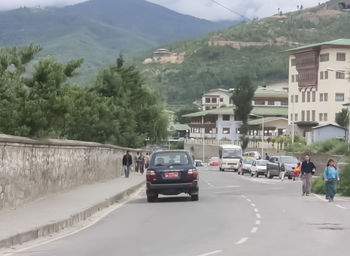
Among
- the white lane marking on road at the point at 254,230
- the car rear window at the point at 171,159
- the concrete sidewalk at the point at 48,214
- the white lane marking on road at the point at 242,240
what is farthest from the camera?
the car rear window at the point at 171,159

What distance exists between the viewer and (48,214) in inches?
861

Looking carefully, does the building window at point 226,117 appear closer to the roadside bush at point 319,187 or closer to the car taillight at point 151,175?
the roadside bush at point 319,187

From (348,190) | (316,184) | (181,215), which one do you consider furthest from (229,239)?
(316,184)

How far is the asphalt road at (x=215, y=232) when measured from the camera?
594 inches

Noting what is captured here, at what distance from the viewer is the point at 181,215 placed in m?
24.0

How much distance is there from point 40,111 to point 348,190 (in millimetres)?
13892

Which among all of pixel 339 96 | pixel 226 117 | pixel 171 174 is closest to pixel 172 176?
pixel 171 174

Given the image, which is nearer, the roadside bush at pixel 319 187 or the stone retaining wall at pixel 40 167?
the stone retaining wall at pixel 40 167

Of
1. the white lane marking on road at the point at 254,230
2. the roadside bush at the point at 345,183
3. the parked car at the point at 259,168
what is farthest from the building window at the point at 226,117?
the white lane marking on road at the point at 254,230

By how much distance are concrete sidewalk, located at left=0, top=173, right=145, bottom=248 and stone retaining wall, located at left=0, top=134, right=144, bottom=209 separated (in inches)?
15.8

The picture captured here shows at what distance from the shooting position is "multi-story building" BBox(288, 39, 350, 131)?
124 metres

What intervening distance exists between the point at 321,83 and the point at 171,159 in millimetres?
98813

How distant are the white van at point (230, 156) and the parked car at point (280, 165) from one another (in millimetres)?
23146

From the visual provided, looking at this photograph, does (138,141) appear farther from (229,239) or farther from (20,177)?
(229,239)
